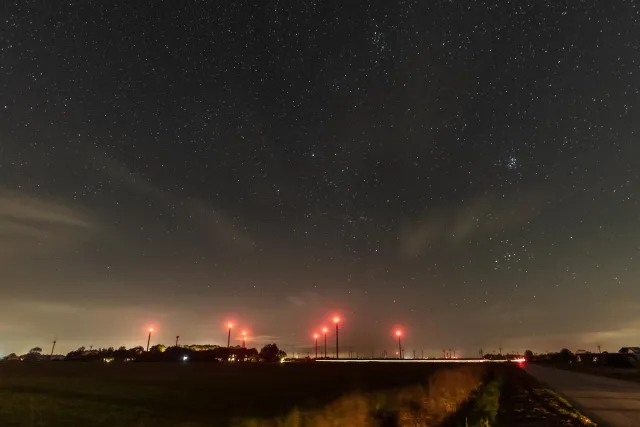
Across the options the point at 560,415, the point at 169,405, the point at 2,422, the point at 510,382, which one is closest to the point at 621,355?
the point at 510,382

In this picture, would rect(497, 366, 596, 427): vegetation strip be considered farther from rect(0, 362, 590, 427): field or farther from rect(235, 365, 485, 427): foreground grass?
rect(235, 365, 485, 427): foreground grass

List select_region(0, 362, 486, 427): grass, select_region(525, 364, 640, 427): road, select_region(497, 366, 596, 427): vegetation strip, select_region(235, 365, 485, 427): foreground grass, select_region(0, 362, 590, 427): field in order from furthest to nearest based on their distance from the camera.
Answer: select_region(497, 366, 596, 427): vegetation strip < select_region(525, 364, 640, 427): road < select_region(0, 362, 590, 427): field < select_region(0, 362, 486, 427): grass < select_region(235, 365, 485, 427): foreground grass

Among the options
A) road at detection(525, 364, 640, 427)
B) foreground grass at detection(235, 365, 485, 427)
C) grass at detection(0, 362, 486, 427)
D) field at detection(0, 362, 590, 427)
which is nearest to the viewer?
foreground grass at detection(235, 365, 485, 427)

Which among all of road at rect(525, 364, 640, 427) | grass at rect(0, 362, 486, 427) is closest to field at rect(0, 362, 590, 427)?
grass at rect(0, 362, 486, 427)

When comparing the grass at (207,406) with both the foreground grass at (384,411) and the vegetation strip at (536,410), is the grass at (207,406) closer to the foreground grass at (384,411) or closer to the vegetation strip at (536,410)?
the foreground grass at (384,411)

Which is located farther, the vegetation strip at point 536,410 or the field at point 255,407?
the vegetation strip at point 536,410

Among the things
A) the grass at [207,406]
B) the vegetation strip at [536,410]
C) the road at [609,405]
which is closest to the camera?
the grass at [207,406]

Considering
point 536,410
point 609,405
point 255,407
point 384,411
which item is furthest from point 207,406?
point 609,405

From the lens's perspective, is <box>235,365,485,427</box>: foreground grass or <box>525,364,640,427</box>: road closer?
<box>235,365,485,427</box>: foreground grass

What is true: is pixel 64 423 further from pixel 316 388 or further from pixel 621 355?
pixel 621 355

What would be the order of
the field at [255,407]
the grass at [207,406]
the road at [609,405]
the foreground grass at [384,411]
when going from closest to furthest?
1. the foreground grass at [384,411]
2. the grass at [207,406]
3. the field at [255,407]
4. the road at [609,405]

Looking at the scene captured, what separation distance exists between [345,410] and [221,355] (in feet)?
294

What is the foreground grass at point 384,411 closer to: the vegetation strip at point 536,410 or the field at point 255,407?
the field at point 255,407

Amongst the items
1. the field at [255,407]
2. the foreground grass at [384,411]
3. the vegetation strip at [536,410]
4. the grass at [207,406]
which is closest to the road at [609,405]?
the vegetation strip at [536,410]
